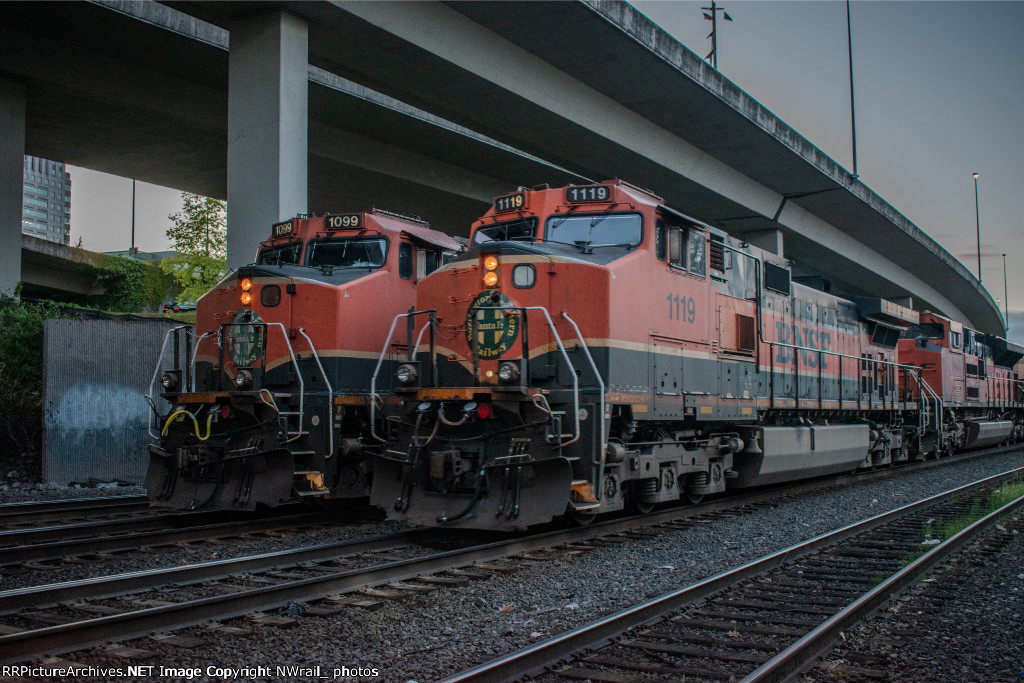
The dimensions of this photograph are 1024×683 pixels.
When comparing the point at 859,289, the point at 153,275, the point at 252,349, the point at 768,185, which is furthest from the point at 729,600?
the point at 153,275

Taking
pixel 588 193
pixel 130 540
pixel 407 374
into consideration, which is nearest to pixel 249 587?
pixel 130 540

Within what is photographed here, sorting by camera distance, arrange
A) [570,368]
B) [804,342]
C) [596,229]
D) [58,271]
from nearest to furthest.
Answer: [570,368] → [596,229] → [804,342] → [58,271]

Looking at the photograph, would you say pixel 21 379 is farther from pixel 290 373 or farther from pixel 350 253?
pixel 350 253

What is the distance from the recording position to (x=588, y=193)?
8.45m

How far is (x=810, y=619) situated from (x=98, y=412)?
1092 cm

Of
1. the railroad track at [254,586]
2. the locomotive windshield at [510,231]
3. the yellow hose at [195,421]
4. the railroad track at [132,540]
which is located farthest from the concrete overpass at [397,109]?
the railroad track at [254,586]

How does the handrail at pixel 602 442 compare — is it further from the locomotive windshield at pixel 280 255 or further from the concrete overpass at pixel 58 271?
the concrete overpass at pixel 58 271

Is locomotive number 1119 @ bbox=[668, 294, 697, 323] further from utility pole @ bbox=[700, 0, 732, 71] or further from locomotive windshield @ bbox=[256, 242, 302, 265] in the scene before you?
utility pole @ bbox=[700, 0, 732, 71]

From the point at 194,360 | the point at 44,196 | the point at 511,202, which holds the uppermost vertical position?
the point at 44,196

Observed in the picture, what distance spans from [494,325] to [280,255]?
399 centimetres

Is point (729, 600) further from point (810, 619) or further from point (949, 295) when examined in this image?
point (949, 295)

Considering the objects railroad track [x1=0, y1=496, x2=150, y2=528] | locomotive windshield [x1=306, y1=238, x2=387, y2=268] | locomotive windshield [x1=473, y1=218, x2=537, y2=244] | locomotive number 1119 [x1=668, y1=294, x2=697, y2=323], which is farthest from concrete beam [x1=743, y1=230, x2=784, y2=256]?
railroad track [x1=0, y1=496, x2=150, y2=528]

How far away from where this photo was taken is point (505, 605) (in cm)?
564

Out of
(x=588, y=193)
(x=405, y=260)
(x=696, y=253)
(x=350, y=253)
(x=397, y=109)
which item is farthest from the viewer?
(x=397, y=109)
